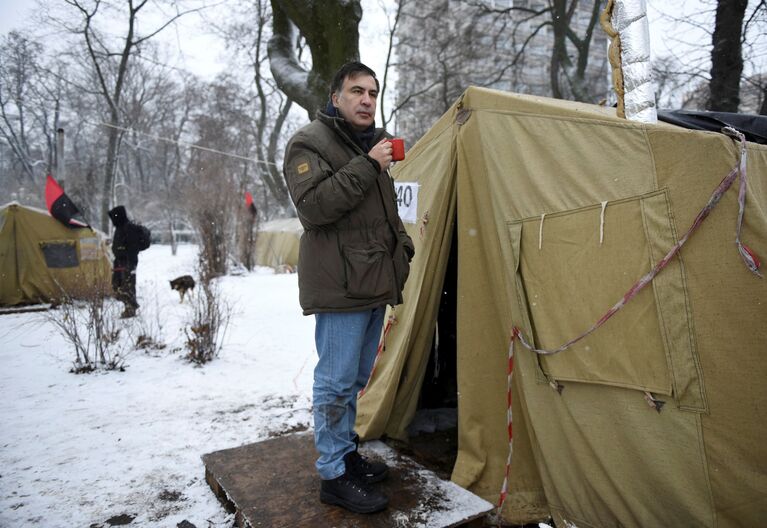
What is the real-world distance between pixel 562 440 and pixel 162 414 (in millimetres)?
3426

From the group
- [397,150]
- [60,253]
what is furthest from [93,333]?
[60,253]

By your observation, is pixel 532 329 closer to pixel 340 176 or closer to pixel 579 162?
pixel 579 162

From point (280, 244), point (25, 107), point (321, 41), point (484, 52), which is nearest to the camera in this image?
point (321, 41)

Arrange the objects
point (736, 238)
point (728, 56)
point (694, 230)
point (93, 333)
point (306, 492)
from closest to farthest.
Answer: point (736, 238) → point (694, 230) → point (306, 492) → point (93, 333) → point (728, 56)

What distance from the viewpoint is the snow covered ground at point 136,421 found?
2707 mm

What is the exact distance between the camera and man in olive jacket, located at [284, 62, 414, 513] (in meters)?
2.16

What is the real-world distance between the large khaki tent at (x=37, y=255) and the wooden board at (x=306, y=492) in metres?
8.27

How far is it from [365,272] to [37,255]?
10.6 meters

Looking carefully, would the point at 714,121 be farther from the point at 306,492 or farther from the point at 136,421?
the point at 136,421

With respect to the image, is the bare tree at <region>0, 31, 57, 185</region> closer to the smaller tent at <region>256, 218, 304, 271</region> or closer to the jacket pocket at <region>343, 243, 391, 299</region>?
the smaller tent at <region>256, 218, 304, 271</region>

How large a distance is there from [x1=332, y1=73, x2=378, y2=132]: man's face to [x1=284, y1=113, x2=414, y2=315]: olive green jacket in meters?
0.07

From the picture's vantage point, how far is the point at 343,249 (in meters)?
2.24

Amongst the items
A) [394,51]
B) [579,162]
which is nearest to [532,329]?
[579,162]

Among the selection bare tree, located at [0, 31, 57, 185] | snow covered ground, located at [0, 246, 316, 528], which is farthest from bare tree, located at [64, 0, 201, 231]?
snow covered ground, located at [0, 246, 316, 528]
